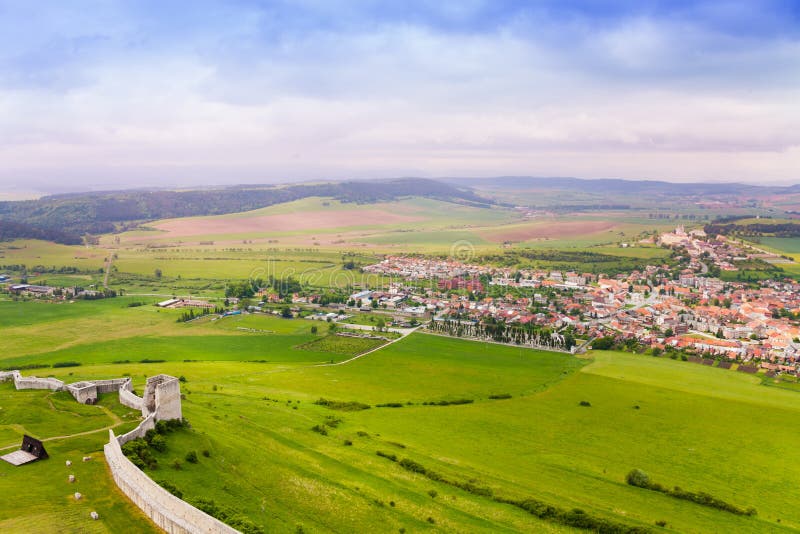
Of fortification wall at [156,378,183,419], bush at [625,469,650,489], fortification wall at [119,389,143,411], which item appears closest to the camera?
fortification wall at [156,378,183,419]

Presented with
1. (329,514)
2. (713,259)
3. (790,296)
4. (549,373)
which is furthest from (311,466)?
(713,259)

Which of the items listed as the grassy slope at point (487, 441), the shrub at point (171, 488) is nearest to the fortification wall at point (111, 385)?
the grassy slope at point (487, 441)

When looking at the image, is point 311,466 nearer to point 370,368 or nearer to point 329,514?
point 329,514

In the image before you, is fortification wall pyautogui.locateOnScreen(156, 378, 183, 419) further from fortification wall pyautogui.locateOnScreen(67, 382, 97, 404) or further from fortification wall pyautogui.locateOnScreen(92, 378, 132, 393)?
fortification wall pyautogui.locateOnScreen(92, 378, 132, 393)

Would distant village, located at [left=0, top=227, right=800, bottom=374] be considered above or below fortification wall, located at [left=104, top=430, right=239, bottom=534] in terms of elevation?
below

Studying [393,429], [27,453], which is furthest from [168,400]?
[393,429]

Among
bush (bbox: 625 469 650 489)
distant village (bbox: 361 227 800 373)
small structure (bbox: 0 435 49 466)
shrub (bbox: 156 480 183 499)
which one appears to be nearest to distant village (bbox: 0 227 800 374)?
distant village (bbox: 361 227 800 373)

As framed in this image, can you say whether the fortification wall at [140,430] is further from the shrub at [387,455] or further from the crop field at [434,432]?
the shrub at [387,455]
